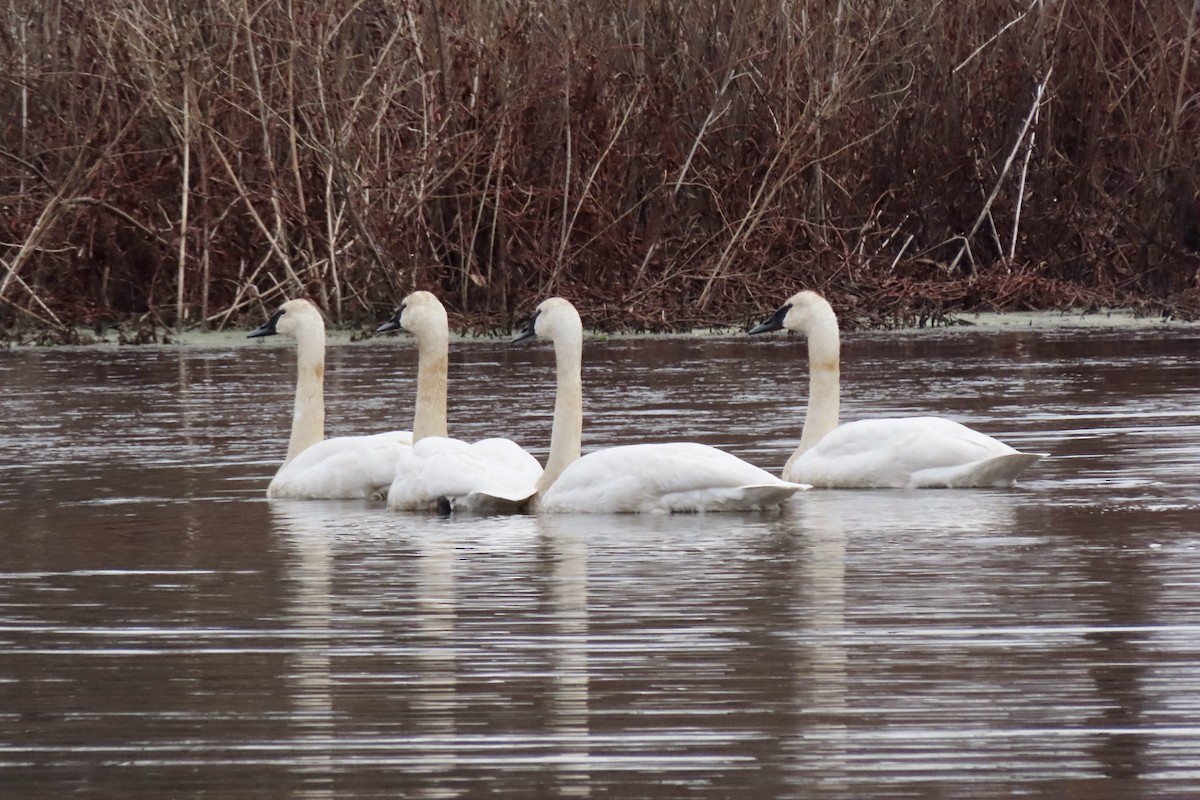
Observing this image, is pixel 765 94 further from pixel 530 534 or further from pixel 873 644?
pixel 873 644

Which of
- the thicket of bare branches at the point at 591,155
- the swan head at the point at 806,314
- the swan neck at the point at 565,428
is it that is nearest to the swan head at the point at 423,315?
the swan neck at the point at 565,428

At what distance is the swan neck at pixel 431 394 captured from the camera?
9.76 meters

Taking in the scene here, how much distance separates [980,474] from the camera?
908cm

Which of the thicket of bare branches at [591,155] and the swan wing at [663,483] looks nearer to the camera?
the swan wing at [663,483]

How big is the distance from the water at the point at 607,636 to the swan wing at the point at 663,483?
11cm

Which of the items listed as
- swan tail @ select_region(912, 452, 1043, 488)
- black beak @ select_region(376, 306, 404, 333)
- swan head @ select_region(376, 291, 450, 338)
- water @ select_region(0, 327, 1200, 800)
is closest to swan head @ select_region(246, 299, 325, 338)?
black beak @ select_region(376, 306, 404, 333)

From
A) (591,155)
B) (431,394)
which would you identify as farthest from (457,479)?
(591,155)

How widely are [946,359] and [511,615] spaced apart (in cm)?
968

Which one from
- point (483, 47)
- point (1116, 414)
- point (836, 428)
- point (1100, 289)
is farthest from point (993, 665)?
point (1100, 289)

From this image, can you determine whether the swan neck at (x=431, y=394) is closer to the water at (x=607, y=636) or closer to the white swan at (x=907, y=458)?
the water at (x=607, y=636)

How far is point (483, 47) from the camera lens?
17.6m

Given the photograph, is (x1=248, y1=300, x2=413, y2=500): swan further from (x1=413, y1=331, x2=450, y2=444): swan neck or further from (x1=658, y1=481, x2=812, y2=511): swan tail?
(x1=658, y1=481, x2=812, y2=511): swan tail

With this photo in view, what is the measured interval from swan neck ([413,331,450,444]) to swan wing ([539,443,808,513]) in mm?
1327

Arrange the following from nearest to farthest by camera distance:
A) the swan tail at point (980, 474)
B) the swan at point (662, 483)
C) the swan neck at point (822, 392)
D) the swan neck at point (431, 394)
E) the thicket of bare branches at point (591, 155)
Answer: the swan at point (662, 483), the swan tail at point (980, 474), the swan neck at point (431, 394), the swan neck at point (822, 392), the thicket of bare branches at point (591, 155)
